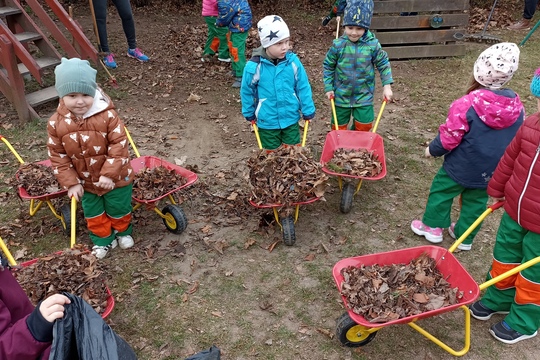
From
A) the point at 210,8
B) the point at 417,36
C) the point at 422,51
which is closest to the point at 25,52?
the point at 210,8

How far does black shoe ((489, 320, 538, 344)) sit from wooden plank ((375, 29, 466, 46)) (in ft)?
22.6

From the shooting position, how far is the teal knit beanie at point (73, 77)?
130 inches

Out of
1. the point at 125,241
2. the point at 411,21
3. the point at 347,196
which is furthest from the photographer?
the point at 411,21

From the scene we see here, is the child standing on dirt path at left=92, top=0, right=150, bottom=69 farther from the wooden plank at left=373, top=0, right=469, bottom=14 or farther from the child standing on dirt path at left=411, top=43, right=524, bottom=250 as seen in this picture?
the child standing on dirt path at left=411, top=43, right=524, bottom=250

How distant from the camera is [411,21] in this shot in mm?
8828

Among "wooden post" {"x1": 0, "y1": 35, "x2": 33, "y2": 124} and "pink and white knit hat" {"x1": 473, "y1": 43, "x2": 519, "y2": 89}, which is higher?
"pink and white knit hat" {"x1": 473, "y1": 43, "x2": 519, "y2": 89}

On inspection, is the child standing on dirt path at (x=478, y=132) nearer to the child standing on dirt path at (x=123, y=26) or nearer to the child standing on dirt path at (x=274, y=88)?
the child standing on dirt path at (x=274, y=88)

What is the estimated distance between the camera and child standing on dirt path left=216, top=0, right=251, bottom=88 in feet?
25.2

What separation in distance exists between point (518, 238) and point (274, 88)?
2606 millimetres

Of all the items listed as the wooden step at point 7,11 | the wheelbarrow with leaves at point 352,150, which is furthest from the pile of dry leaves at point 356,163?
the wooden step at point 7,11

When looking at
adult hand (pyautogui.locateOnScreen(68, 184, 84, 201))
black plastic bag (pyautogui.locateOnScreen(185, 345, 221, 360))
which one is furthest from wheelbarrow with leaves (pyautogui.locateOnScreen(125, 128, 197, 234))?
black plastic bag (pyautogui.locateOnScreen(185, 345, 221, 360))

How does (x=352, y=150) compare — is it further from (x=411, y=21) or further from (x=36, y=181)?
(x=411, y=21)

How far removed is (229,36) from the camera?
8.22m

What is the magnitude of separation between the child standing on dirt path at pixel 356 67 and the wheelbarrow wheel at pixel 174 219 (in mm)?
2111
